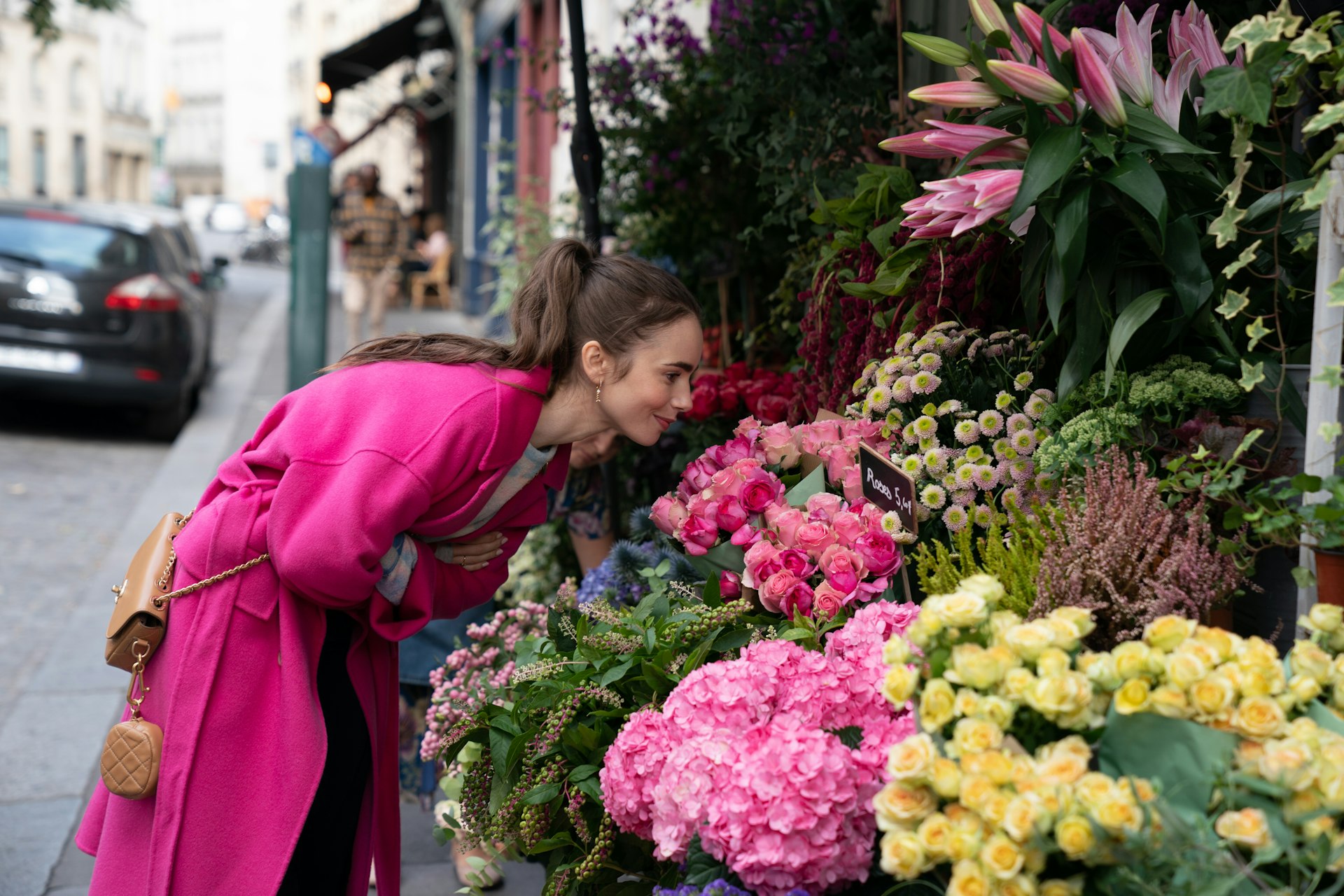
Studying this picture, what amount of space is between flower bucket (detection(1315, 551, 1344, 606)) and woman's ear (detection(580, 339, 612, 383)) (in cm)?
112

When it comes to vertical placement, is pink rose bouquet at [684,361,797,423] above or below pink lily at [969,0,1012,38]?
below

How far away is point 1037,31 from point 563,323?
2.90 ft

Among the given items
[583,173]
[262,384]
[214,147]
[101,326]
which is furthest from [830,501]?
[214,147]

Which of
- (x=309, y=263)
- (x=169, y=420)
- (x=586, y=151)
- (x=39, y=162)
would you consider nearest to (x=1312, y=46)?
(x=586, y=151)

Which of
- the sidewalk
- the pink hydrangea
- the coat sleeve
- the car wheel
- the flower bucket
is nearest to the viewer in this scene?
the flower bucket

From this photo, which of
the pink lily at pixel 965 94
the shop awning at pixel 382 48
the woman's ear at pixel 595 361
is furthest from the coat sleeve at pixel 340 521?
the shop awning at pixel 382 48

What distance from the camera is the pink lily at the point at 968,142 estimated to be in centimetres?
171

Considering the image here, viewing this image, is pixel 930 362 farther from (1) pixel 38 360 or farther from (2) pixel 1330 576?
(1) pixel 38 360

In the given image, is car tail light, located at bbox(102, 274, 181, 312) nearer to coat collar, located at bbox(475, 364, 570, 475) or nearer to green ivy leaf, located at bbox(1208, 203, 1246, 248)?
coat collar, located at bbox(475, 364, 570, 475)

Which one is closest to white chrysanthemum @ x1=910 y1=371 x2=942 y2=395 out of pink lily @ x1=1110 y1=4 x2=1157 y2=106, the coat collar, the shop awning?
pink lily @ x1=1110 y1=4 x2=1157 y2=106

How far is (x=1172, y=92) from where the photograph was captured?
1.69 m

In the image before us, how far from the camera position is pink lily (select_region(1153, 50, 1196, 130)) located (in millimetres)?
1688

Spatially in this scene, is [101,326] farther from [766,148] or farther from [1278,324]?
[1278,324]

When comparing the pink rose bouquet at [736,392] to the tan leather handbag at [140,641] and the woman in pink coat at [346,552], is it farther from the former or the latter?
the tan leather handbag at [140,641]
